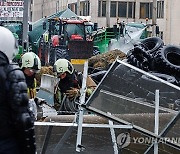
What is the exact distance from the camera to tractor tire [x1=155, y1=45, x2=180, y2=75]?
1054cm

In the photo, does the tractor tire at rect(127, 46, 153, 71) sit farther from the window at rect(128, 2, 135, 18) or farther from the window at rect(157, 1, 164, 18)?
the window at rect(128, 2, 135, 18)

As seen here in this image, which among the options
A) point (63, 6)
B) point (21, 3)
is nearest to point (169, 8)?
point (63, 6)

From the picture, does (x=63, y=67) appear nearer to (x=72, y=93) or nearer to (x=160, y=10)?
(x=72, y=93)

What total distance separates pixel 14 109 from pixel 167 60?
21.7ft

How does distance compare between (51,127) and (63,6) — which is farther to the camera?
(63,6)

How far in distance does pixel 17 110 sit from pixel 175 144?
2.34 m

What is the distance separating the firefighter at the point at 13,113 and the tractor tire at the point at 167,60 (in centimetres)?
614

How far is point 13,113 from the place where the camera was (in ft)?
14.7

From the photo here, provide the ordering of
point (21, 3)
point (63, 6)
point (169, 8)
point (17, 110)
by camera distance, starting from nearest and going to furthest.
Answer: point (17, 110) < point (21, 3) < point (169, 8) < point (63, 6)

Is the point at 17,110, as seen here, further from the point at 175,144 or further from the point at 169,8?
the point at 169,8

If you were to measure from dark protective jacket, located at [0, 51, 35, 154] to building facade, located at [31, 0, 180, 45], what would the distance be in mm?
48960

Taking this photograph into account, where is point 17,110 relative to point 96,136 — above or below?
above

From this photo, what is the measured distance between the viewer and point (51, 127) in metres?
6.64

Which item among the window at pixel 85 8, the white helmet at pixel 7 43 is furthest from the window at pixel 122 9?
the white helmet at pixel 7 43
